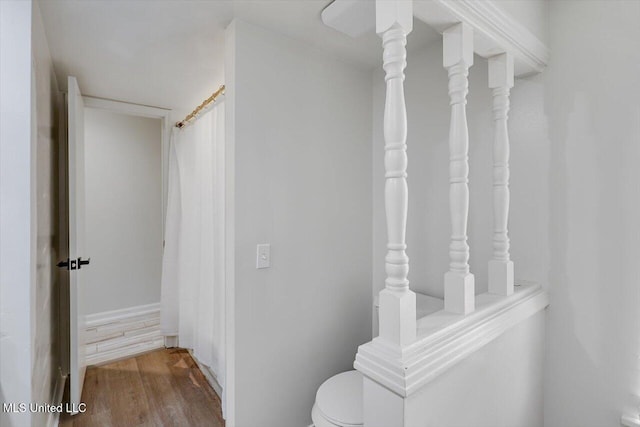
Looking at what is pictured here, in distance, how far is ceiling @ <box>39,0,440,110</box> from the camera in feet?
4.80

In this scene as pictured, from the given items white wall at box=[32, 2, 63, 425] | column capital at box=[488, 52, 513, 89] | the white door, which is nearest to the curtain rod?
the white door

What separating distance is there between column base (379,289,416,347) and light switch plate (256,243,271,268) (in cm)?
80

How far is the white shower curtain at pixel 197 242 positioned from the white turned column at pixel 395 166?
141 centimetres

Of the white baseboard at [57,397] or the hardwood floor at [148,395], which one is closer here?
the white baseboard at [57,397]

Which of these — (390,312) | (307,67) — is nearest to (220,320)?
(390,312)

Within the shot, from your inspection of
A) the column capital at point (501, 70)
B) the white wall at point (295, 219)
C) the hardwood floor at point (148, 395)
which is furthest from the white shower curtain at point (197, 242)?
the column capital at point (501, 70)

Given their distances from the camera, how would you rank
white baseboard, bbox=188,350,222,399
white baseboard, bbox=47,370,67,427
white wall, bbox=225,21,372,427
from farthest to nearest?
white baseboard, bbox=188,350,222,399, white baseboard, bbox=47,370,67,427, white wall, bbox=225,21,372,427

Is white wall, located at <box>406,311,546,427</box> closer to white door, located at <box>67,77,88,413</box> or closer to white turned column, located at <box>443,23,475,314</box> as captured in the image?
white turned column, located at <box>443,23,475,314</box>

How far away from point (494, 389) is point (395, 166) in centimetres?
97

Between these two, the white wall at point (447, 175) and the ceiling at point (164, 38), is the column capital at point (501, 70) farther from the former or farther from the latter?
the ceiling at point (164, 38)

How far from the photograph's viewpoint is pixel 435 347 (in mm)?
985

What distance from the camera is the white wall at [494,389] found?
0.97m

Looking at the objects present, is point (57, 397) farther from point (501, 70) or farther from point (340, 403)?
point (501, 70)

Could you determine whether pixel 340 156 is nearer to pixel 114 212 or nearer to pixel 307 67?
pixel 307 67
